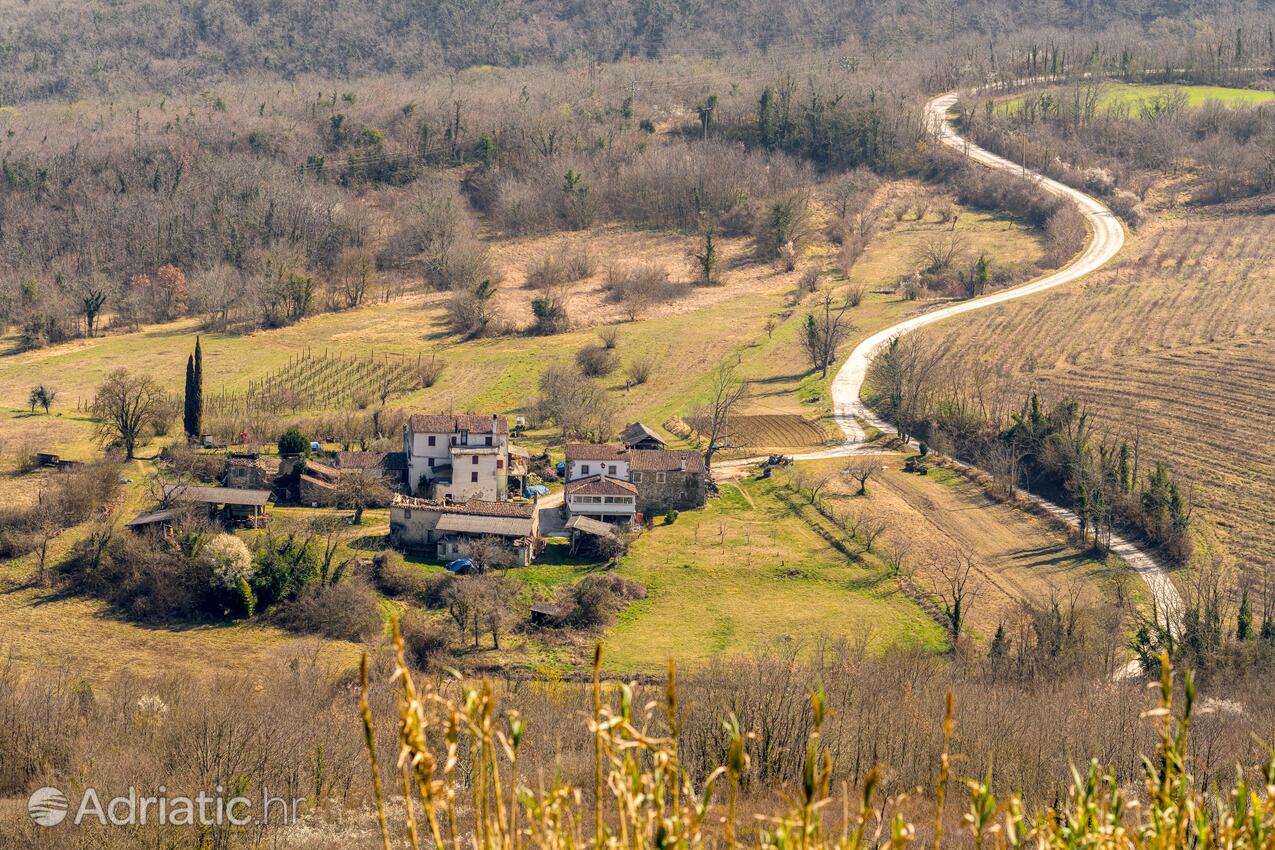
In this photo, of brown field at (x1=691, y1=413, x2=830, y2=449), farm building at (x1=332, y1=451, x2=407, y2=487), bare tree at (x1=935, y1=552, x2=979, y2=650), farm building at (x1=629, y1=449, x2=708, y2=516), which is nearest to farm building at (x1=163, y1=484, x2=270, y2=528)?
farm building at (x1=332, y1=451, x2=407, y2=487)

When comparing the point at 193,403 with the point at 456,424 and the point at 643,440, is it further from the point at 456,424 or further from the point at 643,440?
the point at 643,440

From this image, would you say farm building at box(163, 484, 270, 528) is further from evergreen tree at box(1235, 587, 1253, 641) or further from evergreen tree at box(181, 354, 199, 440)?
evergreen tree at box(1235, 587, 1253, 641)

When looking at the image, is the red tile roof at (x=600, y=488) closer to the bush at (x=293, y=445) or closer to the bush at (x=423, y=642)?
the bush at (x=423, y=642)

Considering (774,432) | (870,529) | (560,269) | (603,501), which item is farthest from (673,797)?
(560,269)

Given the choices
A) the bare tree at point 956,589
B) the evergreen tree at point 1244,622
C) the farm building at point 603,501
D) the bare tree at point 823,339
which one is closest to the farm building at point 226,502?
the farm building at point 603,501

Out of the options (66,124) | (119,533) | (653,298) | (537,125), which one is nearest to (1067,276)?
(653,298)

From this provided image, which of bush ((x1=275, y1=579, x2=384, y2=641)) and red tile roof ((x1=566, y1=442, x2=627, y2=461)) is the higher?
red tile roof ((x1=566, y1=442, x2=627, y2=461))
